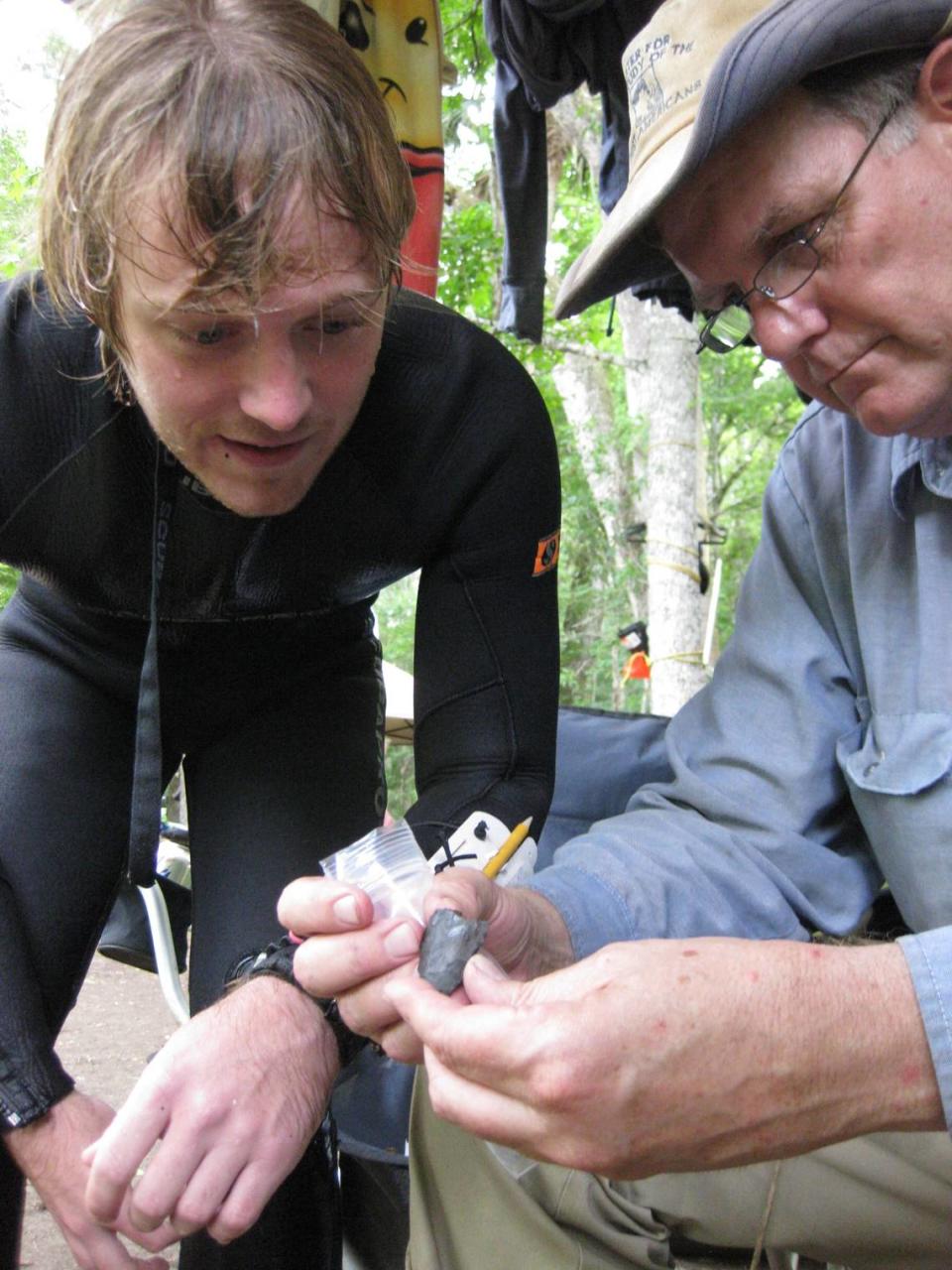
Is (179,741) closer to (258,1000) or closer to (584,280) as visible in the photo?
(258,1000)

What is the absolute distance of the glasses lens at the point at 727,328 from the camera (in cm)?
181

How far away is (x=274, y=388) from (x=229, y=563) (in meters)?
0.50

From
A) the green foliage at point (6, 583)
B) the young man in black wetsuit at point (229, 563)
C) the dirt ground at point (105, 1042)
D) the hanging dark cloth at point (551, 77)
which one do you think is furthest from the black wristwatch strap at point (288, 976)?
the green foliage at point (6, 583)

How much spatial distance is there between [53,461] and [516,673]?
802 mm

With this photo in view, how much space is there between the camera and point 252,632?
2.08m

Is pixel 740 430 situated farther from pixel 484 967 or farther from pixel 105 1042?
pixel 484 967

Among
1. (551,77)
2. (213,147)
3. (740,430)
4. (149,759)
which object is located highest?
(740,430)

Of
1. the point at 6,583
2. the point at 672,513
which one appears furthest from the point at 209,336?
the point at 672,513

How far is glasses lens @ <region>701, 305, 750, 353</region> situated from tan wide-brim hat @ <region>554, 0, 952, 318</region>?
144 mm

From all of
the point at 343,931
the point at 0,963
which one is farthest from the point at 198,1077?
the point at 0,963

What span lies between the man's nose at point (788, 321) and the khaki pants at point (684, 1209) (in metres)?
1.01

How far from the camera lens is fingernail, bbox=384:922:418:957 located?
1.26 metres

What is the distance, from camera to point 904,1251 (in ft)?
4.75

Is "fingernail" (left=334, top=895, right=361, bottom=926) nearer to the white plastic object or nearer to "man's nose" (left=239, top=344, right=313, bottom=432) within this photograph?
the white plastic object
